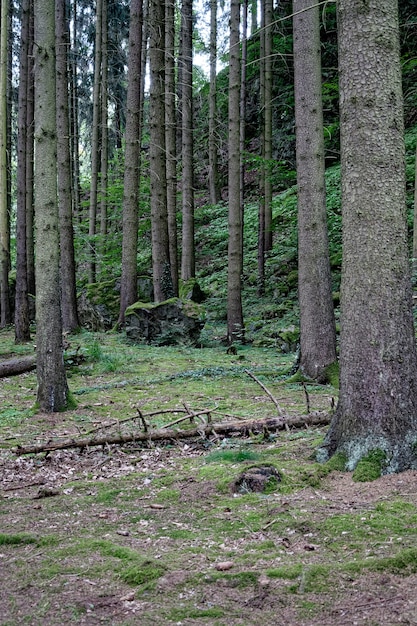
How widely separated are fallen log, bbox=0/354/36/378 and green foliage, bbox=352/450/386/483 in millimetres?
8589

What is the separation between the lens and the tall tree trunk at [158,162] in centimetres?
1430

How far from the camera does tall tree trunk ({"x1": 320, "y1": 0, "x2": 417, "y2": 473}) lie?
4.17 metres

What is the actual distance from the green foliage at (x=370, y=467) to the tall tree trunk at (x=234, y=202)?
30.1 feet

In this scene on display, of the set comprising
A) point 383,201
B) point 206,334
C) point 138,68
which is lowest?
point 206,334

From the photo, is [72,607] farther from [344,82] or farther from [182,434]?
Result: [344,82]

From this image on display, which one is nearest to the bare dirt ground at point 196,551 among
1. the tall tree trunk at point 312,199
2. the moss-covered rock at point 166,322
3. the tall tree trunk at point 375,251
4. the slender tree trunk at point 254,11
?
the tall tree trunk at point 375,251

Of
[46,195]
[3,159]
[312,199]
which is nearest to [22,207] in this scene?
[3,159]

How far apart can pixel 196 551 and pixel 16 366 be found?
8.66 meters

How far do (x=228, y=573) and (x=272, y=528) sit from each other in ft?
2.05

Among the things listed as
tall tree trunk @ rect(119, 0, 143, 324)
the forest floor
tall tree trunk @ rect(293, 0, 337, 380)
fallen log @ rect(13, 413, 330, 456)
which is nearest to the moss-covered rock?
tall tree trunk @ rect(119, 0, 143, 324)

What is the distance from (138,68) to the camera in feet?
50.7

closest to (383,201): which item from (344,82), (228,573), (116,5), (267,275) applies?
(344,82)

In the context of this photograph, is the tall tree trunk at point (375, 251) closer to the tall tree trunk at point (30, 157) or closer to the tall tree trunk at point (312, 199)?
the tall tree trunk at point (312, 199)

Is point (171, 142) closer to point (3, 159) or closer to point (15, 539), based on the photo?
point (3, 159)
